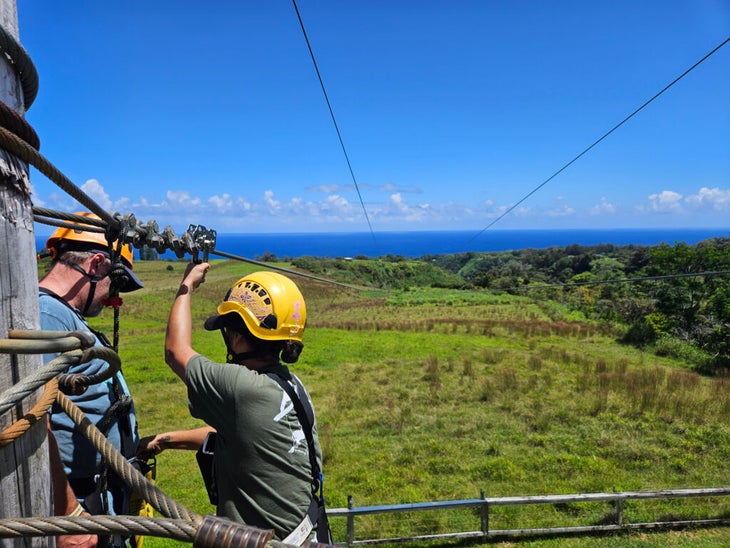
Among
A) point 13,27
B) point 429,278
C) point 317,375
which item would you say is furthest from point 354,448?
point 429,278

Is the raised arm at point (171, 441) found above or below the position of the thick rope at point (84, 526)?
below

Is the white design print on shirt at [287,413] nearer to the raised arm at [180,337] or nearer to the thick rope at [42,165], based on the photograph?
the raised arm at [180,337]

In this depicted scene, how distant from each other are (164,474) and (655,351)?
19633mm

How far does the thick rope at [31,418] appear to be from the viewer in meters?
0.86

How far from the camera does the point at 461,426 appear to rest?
8.91 metres

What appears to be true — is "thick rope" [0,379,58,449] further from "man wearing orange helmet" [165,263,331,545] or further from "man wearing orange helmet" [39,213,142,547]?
"man wearing orange helmet" [165,263,331,545]

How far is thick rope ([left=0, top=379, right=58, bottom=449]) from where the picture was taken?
86 cm

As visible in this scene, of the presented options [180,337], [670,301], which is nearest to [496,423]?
[180,337]

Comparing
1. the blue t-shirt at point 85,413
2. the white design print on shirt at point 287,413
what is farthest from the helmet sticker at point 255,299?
the blue t-shirt at point 85,413

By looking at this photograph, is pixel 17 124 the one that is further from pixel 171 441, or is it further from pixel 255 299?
pixel 171 441

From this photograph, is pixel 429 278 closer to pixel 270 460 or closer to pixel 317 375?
pixel 317 375

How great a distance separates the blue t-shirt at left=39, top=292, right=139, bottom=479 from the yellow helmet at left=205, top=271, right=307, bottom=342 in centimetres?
55

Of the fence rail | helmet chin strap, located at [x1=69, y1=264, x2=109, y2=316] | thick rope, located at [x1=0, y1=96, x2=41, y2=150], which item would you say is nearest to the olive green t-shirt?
helmet chin strap, located at [x1=69, y1=264, x2=109, y2=316]

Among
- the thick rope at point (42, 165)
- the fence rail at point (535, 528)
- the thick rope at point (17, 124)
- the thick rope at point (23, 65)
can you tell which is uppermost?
the thick rope at point (23, 65)
